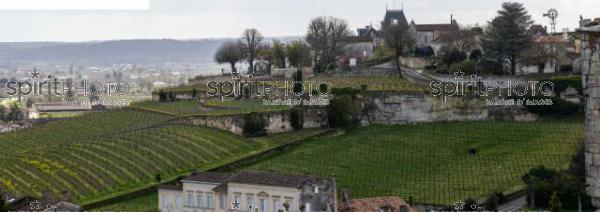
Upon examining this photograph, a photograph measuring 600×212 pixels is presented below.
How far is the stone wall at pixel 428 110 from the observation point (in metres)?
57.7

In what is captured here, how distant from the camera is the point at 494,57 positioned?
6269 cm

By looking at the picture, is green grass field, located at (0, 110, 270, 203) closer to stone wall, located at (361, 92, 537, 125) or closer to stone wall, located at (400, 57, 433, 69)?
stone wall, located at (361, 92, 537, 125)

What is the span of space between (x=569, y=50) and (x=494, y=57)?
5649 millimetres

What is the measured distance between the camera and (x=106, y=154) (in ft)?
159

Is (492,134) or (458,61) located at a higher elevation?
(458,61)

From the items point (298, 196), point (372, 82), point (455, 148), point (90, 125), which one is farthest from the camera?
point (372, 82)

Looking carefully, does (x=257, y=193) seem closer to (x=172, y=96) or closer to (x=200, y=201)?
(x=200, y=201)

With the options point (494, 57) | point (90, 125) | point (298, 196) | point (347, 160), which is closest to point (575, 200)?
point (298, 196)

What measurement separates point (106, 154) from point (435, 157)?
18.4 metres

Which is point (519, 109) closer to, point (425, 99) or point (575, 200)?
point (425, 99)

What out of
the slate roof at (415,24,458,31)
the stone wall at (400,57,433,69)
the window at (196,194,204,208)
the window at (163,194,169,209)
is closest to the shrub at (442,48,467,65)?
the stone wall at (400,57,433,69)

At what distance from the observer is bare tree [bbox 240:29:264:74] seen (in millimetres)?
84250

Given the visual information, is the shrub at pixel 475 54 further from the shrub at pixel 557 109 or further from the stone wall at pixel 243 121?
the stone wall at pixel 243 121

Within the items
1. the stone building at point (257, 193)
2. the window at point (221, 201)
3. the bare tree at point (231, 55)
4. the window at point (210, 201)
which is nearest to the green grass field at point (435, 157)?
the stone building at point (257, 193)
